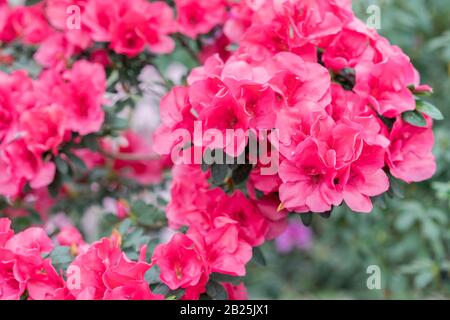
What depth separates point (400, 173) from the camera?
1.28 metres

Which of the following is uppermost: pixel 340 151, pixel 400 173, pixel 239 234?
pixel 340 151

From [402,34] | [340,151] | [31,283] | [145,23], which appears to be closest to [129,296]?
[31,283]

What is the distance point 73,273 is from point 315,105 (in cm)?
53

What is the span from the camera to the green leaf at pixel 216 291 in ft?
4.26

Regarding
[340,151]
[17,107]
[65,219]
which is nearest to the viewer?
[340,151]

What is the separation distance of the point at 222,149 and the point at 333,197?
0.23 metres

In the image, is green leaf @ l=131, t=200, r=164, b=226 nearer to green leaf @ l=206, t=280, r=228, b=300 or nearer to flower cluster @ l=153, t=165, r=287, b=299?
flower cluster @ l=153, t=165, r=287, b=299

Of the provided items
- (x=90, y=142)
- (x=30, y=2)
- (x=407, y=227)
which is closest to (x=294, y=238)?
(x=407, y=227)

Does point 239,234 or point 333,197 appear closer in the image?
point 333,197

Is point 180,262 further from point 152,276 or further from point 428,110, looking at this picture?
point 428,110

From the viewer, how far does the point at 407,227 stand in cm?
206

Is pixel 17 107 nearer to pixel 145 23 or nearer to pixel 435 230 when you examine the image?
pixel 145 23

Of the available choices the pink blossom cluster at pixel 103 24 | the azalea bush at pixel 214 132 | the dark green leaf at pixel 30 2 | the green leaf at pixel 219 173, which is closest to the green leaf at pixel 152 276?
the azalea bush at pixel 214 132

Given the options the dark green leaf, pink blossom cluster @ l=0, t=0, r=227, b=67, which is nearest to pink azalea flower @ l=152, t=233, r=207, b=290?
pink blossom cluster @ l=0, t=0, r=227, b=67
